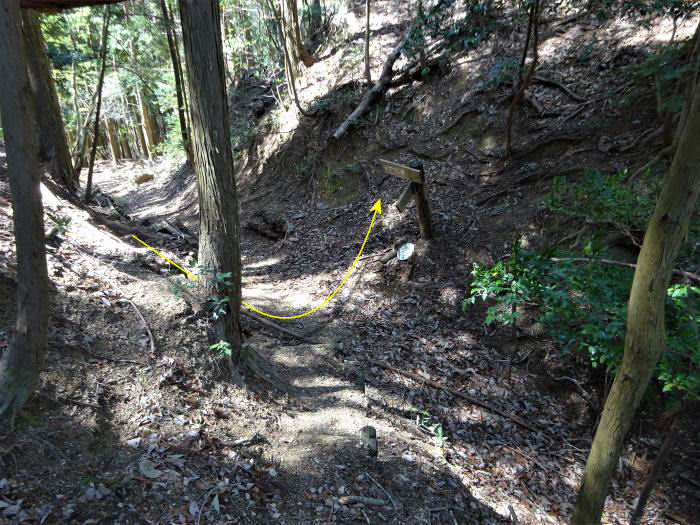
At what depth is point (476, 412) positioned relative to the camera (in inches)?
215

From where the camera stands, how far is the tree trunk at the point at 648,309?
7.31 feet

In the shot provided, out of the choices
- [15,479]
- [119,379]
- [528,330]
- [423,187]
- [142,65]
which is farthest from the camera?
[142,65]

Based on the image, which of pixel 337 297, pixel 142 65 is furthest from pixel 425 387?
pixel 142 65

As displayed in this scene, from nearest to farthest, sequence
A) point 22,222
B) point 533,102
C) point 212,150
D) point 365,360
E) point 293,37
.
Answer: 1. point 22,222
2. point 212,150
3. point 365,360
4. point 533,102
5. point 293,37

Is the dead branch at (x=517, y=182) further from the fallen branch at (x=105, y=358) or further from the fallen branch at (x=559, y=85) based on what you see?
the fallen branch at (x=105, y=358)

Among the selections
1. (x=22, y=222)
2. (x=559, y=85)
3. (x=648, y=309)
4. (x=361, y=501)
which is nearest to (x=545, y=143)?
(x=559, y=85)

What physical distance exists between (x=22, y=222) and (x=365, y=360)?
4683 mm

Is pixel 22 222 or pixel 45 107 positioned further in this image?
pixel 45 107

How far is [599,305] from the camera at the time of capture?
13.1 feet

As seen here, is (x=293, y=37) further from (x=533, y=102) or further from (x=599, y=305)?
(x=599, y=305)

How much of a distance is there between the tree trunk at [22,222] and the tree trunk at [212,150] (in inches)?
59.6

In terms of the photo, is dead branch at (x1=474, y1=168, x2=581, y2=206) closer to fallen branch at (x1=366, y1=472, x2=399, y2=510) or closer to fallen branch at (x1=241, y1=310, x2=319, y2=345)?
fallen branch at (x1=241, y1=310, x2=319, y2=345)

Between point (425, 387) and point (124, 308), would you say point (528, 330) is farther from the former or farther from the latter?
point (124, 308)

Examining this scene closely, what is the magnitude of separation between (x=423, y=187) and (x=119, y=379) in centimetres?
576
